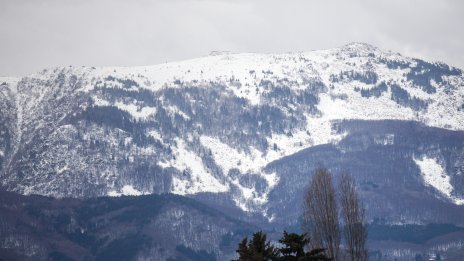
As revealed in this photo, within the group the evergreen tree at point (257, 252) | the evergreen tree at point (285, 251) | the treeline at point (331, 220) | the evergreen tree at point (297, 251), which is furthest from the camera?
the treeline at point (331, 220)

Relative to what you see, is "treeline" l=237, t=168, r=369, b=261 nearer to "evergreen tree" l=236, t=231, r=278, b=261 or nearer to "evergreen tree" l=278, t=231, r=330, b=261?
"evergreen tree" l=236, t=231, r=278, b=261

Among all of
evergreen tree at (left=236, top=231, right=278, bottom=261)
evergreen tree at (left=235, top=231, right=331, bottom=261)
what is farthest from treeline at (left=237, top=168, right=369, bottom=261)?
evergreen tree at (left=235, top=231, right=331, bottom=261)

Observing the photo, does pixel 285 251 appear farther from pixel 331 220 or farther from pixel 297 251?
pixel 331 220

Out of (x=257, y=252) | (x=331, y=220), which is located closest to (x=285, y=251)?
(x=257, y=252)

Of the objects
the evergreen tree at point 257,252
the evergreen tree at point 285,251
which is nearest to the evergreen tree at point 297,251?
the evergreen tree at point 285,251

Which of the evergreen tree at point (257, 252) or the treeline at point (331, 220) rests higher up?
the treeline at point (331, 220)

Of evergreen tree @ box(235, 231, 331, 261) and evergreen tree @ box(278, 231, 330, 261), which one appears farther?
evergreen tree @ box(235, 231, 331, 261)

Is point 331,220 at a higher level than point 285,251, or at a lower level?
higher

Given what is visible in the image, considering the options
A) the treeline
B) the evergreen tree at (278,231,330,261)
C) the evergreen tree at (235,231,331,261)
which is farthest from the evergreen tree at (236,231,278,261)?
the treeline

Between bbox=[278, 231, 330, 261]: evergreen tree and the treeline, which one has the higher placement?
the treeline

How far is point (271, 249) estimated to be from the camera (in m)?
118

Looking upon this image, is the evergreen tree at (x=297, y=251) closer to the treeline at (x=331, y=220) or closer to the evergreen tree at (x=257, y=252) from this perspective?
the evergreen tree at (x=257, y=252)

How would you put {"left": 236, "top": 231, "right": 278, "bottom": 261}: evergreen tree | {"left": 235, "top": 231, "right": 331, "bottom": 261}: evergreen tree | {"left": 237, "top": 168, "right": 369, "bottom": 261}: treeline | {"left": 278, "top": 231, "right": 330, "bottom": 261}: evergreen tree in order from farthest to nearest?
{"left": 237, "top": 168, "right": 369, "bottom": 261}: treeline → {"left": 236, "top": 231, "right": 278, "bottom": 261}: evergreen tree → {"left": 235, "top": 231, "right": 331, "bottom": 261}: evergreen tree → {"left": 278, "top": 231, "right": 330, "bottom": 261}: evergreen tree

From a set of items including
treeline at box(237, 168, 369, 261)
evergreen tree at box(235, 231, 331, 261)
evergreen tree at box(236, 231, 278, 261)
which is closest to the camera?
evergreen tree at box(235, 231, 331, 261)
